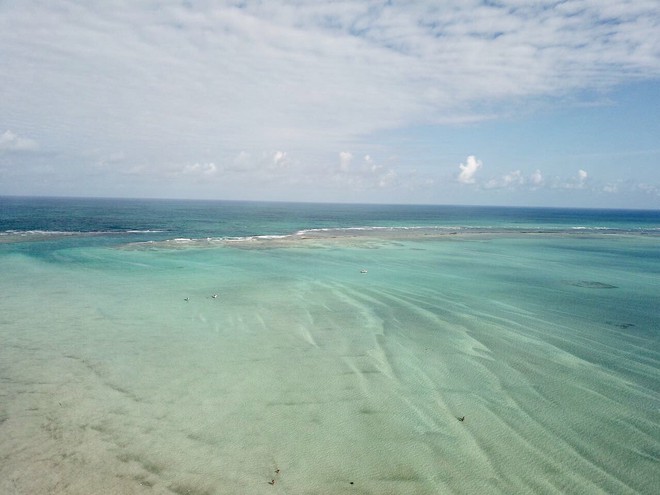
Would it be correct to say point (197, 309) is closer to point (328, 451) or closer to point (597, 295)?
point (328, 451)

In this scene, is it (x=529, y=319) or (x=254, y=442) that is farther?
(x=529, y=319)

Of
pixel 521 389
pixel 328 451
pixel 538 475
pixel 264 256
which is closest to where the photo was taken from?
pixel 538 475

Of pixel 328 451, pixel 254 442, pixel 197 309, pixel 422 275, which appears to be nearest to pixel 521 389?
pixel 328 451

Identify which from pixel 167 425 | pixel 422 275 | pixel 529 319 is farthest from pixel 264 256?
pixel 167 425

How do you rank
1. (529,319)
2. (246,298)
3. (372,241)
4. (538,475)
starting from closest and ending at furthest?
(538,475) < (529,319) < (246,298) < (372,241)

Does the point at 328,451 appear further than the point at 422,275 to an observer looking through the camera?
No

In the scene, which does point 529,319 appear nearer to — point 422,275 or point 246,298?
point 422,275
